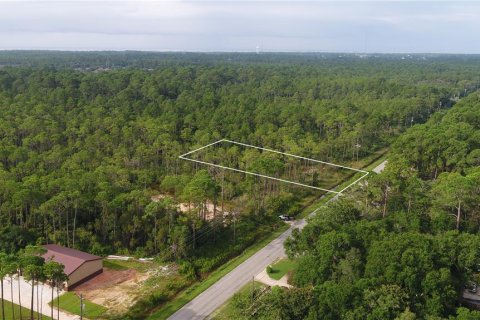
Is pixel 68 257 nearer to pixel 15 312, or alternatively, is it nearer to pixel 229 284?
pixel 15 312

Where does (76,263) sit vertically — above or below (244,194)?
below

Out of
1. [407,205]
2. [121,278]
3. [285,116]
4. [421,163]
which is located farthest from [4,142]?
[421,163]

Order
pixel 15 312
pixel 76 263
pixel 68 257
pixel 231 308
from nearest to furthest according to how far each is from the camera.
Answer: pixel 231 308 → pixel 15 312 → pixel 76 263 → pixel 68 257

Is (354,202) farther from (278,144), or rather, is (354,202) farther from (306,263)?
(278,144)

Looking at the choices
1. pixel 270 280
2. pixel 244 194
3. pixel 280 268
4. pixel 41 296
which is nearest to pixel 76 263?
pixel 41 296

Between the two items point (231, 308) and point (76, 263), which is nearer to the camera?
point (231, 308)

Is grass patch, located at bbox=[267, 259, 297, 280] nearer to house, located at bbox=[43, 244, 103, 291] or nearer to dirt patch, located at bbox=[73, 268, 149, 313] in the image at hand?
dirt patch, located at bbox=[73, 268, 149, 313]

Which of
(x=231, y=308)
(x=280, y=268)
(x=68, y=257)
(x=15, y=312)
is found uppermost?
(x=68, y=257)
